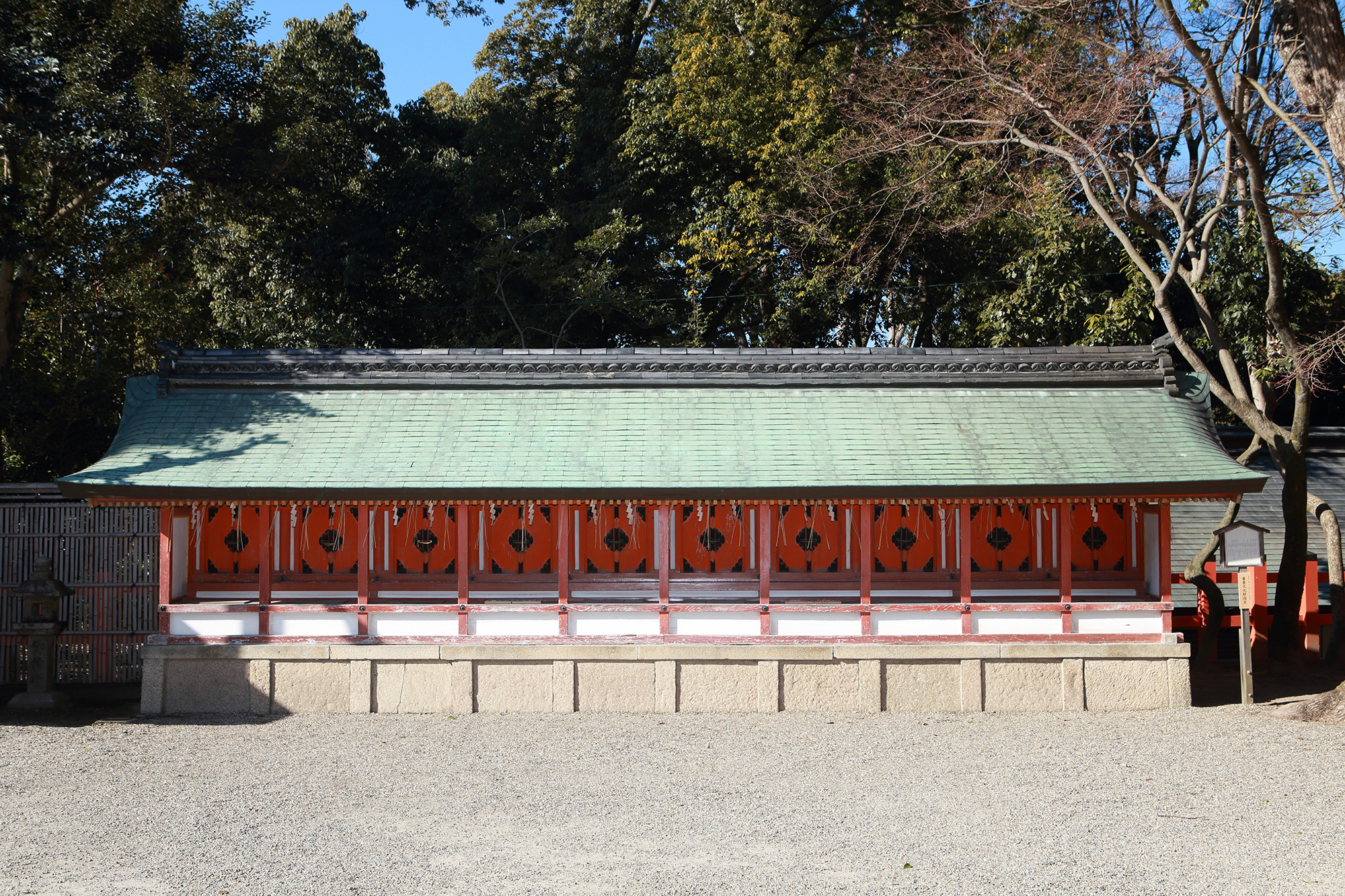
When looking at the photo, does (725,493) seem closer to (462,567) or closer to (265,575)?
(462,567)

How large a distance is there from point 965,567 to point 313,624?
358 inches

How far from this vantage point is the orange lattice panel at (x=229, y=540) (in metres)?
14.2

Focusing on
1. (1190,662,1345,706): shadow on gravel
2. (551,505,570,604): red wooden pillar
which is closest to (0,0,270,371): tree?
(551,505,570,604): red wooden pillar

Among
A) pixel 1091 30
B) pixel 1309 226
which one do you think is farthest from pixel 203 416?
pixel 1309 226

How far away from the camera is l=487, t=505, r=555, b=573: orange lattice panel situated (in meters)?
14.4

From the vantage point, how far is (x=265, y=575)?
508 inches

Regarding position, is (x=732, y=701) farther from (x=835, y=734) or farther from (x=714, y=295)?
(x=714, y=295)

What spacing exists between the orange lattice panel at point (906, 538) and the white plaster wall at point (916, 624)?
1.61 m

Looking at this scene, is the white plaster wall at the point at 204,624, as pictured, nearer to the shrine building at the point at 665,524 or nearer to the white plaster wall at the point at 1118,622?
the shrine building at the point at 665,524

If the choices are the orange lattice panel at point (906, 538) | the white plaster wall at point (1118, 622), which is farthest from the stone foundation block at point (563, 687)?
the white plaster wall at point (1118, 622)

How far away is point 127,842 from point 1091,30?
18.4m

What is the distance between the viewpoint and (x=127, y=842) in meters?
8.01

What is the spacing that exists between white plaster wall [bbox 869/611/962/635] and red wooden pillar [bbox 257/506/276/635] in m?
8.34

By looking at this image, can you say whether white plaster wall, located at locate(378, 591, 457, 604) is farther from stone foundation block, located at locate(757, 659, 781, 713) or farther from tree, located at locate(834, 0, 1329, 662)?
tree, located at locate(834, 0, 1329, 662)
